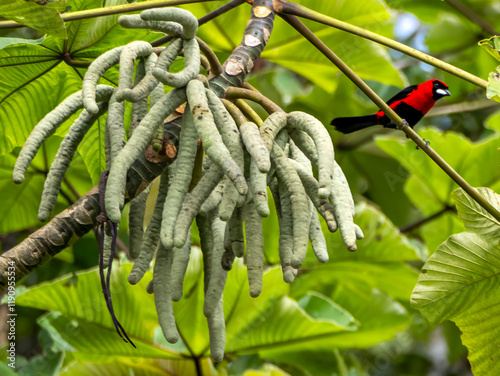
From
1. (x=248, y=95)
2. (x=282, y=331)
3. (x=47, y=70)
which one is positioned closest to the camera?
(x=248, y=95)

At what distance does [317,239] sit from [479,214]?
0.44 metres

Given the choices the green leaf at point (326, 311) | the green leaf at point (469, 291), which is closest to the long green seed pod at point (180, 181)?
the green leaf at point (469, 291)

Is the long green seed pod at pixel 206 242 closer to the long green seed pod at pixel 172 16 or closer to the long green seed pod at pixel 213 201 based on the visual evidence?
the long green seed pod at pixel 213 201

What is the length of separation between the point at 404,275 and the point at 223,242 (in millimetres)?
1115

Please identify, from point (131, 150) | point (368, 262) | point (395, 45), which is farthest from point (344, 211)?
point (368, 262)

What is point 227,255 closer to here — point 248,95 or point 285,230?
point 285,230

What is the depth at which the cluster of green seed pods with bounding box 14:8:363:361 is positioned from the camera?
A: 2.24 ft

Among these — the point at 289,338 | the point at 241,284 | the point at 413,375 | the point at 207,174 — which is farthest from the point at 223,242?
the point at 413,375

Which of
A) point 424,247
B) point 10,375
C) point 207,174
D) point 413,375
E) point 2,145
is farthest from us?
point 413,375

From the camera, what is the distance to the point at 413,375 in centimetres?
287

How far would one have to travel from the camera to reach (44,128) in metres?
0.77

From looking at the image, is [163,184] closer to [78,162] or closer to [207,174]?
[207,174]

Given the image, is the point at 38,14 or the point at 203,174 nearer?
the point at 203,174

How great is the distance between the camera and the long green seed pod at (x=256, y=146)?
66 centimetres
